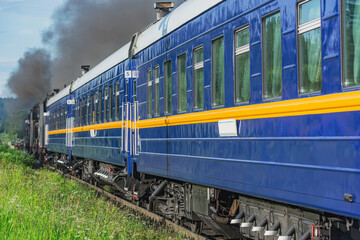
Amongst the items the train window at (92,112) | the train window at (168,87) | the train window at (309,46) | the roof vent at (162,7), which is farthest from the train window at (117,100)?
the train window at (309,46)

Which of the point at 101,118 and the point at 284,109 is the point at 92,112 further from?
the point at 284,109

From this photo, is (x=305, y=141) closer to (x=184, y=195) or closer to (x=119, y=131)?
(x=184, y=195)

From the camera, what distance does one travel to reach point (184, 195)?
33.0ft

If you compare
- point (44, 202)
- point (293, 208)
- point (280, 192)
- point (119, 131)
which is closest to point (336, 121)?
point (280, 192)

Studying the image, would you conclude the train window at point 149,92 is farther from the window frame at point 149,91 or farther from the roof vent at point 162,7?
the roof vent at point 162,7

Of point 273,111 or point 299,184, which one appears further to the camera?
point 273,111

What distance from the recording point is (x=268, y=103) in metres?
6.48

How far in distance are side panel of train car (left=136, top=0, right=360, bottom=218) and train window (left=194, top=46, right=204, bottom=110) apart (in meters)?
0.01

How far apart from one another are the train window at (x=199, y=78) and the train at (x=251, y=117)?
0.06ft

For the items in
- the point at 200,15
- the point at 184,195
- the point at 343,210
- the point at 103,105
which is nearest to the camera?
the point at 343,210

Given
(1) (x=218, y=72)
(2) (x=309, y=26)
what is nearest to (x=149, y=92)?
(1) (x=218, y=72)

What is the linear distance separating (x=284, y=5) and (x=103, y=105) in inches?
432

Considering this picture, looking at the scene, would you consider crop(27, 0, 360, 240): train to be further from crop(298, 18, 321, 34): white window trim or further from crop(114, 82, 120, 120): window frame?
crop(114, 82, 120, 120): window frame

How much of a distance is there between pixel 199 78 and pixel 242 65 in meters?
1.54
